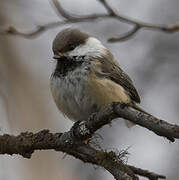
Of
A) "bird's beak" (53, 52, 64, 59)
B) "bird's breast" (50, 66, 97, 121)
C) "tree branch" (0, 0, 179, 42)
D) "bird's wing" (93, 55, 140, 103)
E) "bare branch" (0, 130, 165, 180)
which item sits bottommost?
"bare branch" (0, 130, 165, 180)

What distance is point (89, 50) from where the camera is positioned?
390 cm

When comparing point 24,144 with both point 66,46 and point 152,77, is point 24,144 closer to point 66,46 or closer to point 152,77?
point 66,46

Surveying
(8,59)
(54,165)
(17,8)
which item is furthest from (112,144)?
(17,8)

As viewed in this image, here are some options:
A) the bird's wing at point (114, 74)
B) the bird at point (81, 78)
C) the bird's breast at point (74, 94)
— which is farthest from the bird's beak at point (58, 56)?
the bird's wing at point (114, 74)

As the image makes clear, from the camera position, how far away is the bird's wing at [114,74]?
3.84 m

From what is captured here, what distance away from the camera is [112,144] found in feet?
19.8

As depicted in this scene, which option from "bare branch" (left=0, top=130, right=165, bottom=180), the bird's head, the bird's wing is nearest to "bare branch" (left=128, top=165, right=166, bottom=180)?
"bare branch" (left=0, top=130, right=165, bottom=180)

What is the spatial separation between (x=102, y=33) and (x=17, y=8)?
48.1 inches

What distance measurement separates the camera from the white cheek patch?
3826 millimetres

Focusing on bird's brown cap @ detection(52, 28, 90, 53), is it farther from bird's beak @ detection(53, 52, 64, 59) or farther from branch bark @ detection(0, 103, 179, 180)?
branch bark @ detection(0, 103, 179, 180)

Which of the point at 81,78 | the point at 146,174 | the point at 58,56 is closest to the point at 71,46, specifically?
the point at 58,56

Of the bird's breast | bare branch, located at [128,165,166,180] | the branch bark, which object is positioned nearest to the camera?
the branch bark

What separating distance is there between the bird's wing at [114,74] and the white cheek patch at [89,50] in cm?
7

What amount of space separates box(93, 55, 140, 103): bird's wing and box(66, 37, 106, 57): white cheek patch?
0.07 m
